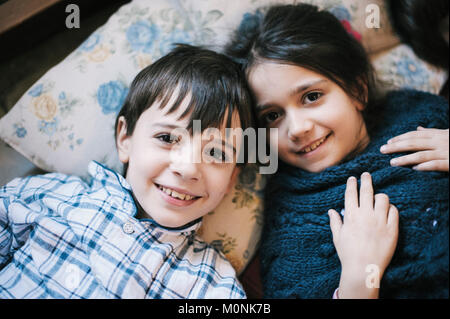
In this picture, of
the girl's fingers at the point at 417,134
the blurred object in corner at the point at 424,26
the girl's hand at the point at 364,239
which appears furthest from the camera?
the blurred object in corner at the point at 424,26

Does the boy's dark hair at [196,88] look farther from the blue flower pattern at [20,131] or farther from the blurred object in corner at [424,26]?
the blurred object in corner at [424,26]

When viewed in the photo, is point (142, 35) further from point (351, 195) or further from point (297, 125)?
point (351, 195)

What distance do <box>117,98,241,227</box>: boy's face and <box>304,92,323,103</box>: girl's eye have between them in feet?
0.67

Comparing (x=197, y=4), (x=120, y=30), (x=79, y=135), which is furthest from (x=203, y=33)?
(x=79, y=135)

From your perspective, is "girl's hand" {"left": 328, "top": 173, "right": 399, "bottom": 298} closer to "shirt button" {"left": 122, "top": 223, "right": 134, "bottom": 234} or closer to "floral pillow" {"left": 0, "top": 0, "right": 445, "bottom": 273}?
"floral pillow" {"left": 0, "top": 0, "right": 445, "bottom": 273}

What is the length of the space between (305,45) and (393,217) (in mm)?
472

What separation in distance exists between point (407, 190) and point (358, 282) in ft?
0.79

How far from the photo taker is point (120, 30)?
93cm

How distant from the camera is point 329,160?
83 cm

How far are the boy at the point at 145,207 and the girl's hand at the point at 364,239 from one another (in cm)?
27

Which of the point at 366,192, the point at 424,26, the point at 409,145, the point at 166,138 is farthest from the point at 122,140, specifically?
the point at 424,26

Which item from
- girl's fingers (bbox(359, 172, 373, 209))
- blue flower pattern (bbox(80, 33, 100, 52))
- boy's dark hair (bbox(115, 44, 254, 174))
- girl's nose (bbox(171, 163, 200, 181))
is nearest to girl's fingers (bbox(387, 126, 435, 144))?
girl's fingers (bbox(359, 172, 373, 209))

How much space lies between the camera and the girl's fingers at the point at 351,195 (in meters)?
0.74
